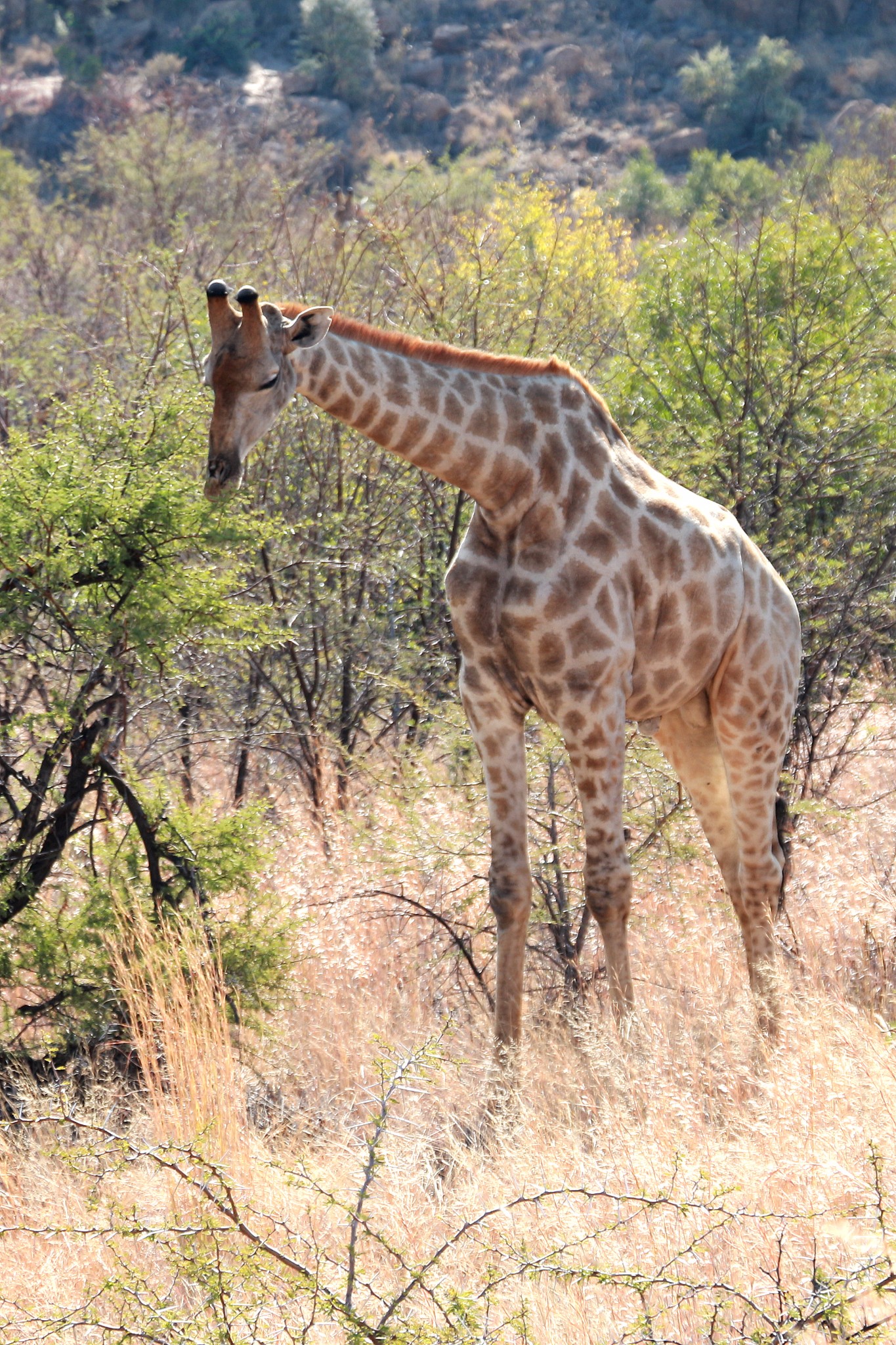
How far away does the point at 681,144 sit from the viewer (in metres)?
49.0

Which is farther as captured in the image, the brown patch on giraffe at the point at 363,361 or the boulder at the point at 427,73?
the boulder at the point at 427,73

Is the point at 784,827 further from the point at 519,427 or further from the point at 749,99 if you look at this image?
the point at 749,99

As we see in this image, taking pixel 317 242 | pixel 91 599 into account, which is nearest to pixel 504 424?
pixel 91 599

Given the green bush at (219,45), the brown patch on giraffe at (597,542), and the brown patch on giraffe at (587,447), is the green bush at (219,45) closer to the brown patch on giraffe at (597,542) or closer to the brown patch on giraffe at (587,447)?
the brown patch on giraffe at (587,447)

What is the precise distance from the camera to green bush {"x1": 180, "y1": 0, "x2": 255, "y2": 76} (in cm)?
5259

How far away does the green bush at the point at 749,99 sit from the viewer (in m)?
48.4

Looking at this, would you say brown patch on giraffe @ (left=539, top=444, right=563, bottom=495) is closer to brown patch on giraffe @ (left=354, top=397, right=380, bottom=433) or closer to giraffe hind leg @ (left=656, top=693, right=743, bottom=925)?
brown patch on giraffe @ (left=354, top=397, right=380, bottom=433)

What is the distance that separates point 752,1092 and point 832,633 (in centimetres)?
320

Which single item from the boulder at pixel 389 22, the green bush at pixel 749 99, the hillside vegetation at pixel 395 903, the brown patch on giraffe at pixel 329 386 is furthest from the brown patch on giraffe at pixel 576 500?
the boulder at pixel 389 22

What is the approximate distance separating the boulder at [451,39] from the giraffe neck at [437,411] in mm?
53741

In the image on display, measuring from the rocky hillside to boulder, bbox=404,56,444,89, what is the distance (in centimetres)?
7

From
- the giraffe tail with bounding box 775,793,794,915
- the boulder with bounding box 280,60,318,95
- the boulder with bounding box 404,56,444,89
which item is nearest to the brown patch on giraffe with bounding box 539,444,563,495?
the giraffe tail with bounding box 775,793,794,915

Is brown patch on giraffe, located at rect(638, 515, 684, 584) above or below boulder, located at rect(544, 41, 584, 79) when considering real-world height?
below

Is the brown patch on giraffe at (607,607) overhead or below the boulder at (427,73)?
below
